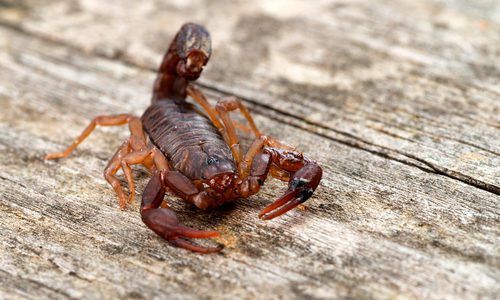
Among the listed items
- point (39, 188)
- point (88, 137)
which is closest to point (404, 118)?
point (88, 137)

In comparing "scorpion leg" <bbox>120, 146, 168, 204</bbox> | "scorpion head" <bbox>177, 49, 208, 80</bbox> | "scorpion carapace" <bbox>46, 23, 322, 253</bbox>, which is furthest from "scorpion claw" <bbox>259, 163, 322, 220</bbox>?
"scorpion head" <bbox>177, 49, 208, 80</bbox>

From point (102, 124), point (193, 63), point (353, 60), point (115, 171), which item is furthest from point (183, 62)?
point (353, 60)

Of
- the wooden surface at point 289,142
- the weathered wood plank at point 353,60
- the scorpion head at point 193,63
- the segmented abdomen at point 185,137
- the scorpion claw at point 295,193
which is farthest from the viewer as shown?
the weathered wood plank at point 353,60

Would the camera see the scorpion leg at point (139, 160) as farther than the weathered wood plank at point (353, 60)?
No

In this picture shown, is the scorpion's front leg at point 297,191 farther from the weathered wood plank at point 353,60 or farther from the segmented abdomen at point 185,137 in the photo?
the weathered wood plank at point 353,60

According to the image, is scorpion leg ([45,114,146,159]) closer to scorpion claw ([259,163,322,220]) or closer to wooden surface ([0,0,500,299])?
wooden surface ([0,0,500,299])

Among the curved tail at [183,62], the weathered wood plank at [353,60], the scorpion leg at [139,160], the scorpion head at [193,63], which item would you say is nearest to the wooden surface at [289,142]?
the weathered wood plank at [353,60]

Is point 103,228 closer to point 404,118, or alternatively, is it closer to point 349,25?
point 404,118
